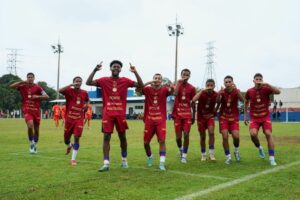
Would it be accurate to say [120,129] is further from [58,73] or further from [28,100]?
[58,73]

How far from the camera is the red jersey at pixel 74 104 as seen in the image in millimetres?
10992

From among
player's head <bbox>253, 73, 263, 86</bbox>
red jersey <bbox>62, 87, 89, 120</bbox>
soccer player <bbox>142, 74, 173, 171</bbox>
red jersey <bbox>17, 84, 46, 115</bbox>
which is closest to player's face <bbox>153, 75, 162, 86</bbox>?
soccer player <bbox>142, 74, 173, 171</bbox>

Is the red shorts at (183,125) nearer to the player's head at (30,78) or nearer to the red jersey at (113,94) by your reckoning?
the red jersey at (113,94)

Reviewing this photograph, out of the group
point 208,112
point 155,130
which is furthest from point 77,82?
point 208,112

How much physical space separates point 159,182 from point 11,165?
13.3 ft

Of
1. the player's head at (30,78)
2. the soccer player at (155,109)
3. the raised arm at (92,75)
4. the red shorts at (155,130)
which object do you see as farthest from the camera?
the player's head at (30,78)

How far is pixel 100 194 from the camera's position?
662 centimetres

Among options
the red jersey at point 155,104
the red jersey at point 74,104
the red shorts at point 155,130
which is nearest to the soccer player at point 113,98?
the red jersey at point 155,104

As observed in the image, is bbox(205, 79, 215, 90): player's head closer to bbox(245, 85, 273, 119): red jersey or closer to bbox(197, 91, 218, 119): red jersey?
bbox(197, 91, 218, 119): red jersey

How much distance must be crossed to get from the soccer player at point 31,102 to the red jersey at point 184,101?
441 centimetres

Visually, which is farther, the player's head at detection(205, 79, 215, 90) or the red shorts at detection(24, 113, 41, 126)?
the red shorts at detection(24, 113, 41, 126)

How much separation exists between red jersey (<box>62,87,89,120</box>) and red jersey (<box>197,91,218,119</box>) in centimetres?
320

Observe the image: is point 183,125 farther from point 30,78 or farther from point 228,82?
point 30,78

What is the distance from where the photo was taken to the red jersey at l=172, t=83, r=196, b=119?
10719 mm
